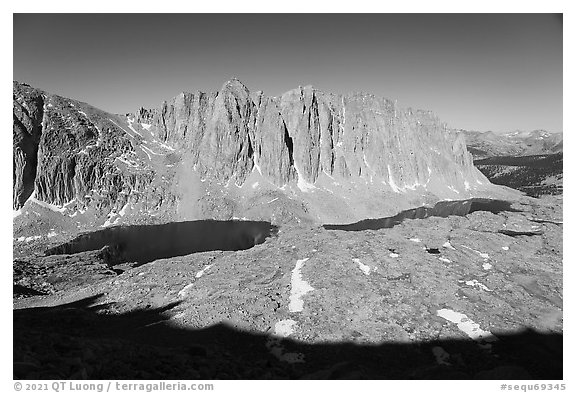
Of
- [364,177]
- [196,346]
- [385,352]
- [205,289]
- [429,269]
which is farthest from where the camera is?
[364,177]

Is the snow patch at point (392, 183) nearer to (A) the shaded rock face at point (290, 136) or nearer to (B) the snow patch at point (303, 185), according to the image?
(A) the shaded rock face at point (290, 136)

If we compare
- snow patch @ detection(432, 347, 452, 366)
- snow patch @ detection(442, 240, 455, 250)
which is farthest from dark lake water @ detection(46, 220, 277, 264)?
snow patch @ detection(432, 347, 452, 366)

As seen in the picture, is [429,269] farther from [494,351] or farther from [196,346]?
[196,346]

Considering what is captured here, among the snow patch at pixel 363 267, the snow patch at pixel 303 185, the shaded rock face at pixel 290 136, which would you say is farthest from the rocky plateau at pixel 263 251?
the shaded rock face at pixel 290 136

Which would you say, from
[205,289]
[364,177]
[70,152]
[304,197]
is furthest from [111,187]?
[364,177]

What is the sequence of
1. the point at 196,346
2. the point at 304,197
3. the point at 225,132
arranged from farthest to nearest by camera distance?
1. the point at 225,132
2. the point at 304,197
3. the point at 196,346

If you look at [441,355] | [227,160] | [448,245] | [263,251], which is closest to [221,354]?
[441,355]

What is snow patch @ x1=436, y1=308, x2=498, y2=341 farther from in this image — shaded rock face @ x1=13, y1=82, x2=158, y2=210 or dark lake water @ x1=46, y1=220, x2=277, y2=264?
shaded rock face @ x1=13, y1=82, x2=158, y2=210
